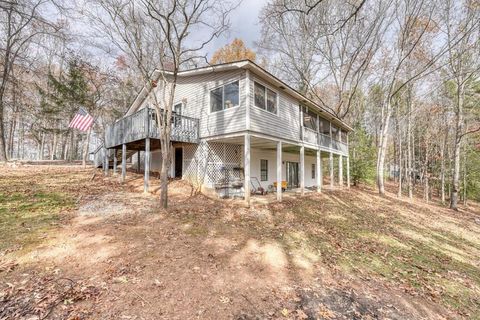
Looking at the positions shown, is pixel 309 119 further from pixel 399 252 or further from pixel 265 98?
pixel 399 252

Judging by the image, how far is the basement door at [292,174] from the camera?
16.9 m

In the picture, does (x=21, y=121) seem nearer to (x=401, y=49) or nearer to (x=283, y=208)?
(x=283, y=208)

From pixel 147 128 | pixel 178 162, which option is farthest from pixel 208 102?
pixel 178 162

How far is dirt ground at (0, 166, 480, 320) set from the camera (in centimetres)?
324

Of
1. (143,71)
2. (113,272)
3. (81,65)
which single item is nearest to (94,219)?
(113,272)

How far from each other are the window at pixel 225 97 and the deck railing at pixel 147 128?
1.40 meters

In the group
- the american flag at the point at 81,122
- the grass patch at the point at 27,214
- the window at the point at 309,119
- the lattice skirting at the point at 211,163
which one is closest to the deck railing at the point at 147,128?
the lattice skirting at the point at 211,163

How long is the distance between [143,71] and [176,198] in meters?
5.22

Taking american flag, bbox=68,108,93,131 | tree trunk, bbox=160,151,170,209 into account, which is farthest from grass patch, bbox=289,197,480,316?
american flag, bbox=68,108,93,131

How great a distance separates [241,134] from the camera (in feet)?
31.6

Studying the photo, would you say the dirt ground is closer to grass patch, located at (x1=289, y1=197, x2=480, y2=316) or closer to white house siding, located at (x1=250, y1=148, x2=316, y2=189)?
grass patch, located at (x1=289, y1=197, x2=480, y2=316)

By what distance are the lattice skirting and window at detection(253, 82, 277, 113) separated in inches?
117

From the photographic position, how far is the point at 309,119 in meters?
15.0

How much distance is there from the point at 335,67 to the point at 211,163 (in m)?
16.4
